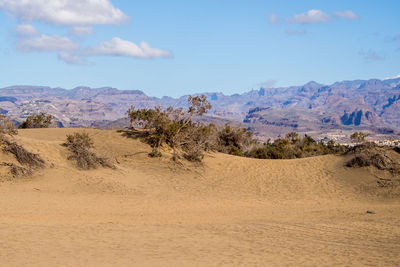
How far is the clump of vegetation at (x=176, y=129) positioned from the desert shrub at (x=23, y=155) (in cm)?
706

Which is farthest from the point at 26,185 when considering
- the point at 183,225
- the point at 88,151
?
the point at 183,225

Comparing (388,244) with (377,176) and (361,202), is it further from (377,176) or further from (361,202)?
(377,176)

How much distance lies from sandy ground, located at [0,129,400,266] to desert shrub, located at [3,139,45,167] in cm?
41

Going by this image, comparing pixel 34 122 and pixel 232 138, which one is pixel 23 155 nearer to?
pixel 232 138

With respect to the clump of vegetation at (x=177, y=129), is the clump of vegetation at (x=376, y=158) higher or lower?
lower

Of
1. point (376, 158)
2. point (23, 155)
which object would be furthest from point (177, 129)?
point (376, 158)

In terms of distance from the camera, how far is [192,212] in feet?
52.4

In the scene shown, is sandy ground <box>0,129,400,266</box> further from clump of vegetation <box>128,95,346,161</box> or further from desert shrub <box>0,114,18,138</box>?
clump of vegetation <box>128,95,346,161</box>

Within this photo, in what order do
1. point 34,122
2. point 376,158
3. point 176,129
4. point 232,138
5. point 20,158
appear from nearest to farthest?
point 20,158 < point 376,158 < point 176,129 < point 232,138 < point 34,122

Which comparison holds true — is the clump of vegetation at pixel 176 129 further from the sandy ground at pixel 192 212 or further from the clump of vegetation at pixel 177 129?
the sandy ground at pixel 192 212

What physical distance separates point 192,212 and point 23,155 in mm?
Answer: 8866

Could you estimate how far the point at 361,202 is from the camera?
19688 millimetres

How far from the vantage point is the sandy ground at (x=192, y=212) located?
9.77 m

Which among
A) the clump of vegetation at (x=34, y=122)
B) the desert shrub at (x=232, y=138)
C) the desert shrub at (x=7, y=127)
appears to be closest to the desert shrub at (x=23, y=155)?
the desert shrub at (x=7, y=127)
